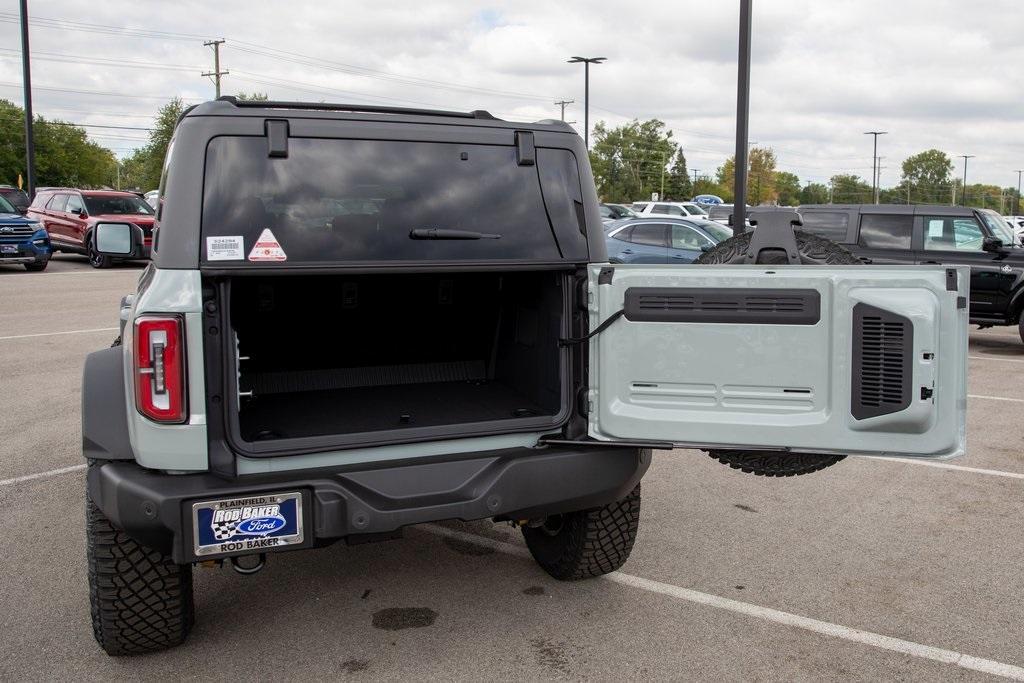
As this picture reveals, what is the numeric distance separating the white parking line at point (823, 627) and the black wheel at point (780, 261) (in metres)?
0.63

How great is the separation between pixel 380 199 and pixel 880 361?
182 cm

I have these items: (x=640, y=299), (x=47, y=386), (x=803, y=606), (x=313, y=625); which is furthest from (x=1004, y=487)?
(x=47, y=386)

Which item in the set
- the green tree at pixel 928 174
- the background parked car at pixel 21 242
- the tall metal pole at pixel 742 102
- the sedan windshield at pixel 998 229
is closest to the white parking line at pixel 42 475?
the tall metal pole at pixel 742 102

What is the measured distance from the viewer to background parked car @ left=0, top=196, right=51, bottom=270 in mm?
19594

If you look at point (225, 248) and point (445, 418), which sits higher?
point (225, 248)

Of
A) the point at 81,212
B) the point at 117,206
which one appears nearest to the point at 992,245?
the point at 117,206

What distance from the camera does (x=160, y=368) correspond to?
3.02m

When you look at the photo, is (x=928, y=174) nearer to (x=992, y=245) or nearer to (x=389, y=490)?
(x=992, y=245)

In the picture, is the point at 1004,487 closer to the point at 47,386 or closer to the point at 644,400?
the point at 644,400

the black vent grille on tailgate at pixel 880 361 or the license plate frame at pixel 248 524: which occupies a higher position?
the black vent grille on tailgate at pixel 880 361

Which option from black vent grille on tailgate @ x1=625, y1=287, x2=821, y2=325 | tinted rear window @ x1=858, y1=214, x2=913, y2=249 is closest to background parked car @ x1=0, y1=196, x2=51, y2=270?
tinted rear window @ x1=858, y1=214, x2=913, y2=249

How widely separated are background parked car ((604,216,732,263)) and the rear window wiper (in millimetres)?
12563

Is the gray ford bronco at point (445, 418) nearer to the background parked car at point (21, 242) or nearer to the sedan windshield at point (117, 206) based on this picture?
the background parked car at point (21, 242)

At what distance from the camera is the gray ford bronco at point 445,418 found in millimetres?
3053
